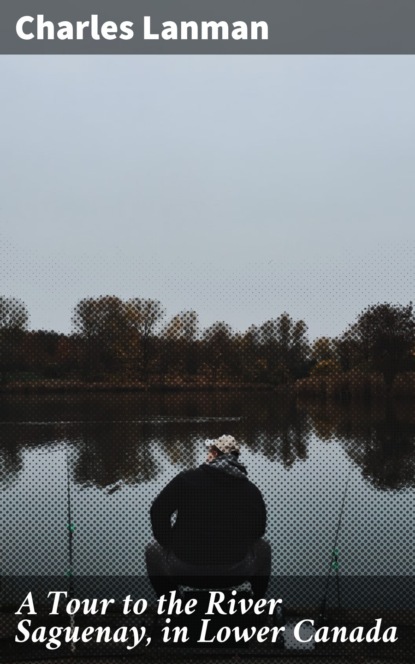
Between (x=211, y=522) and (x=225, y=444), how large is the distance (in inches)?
16.0

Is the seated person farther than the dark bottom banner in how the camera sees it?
No

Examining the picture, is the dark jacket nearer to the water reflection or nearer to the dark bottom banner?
the dark bottom banner

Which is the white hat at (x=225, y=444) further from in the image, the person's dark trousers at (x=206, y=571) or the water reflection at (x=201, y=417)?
the water reflection at (x=201, y=417)

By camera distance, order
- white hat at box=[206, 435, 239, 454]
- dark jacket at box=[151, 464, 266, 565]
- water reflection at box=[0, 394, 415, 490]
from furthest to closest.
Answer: water reflection at box=[0, 394, 415, 490], white hat at box=[206, 435, 239, 454], dark jacket at box=[151, 464, 266, 565]

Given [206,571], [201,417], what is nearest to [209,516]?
[206,571]

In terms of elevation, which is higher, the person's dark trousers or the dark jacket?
the dark jacket

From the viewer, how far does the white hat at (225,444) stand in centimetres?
367

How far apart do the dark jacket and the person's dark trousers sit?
0.04m

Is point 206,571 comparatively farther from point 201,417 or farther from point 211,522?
point 201,417

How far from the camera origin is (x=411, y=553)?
18.1 feet

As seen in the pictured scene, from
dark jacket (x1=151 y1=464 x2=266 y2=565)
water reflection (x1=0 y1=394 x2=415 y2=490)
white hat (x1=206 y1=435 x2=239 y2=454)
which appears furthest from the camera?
water reflection (x1=0 y1=394 x2=415 y2=490)

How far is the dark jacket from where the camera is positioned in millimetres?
3537

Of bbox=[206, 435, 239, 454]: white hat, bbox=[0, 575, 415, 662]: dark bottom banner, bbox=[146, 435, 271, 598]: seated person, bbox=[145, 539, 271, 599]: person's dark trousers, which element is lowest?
bbox=[0, 575, 415, 662]: dark bottom banner

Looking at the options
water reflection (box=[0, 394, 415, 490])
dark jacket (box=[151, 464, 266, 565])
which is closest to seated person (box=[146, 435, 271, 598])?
dark jacket (box=[151, 464, 266, 565])
